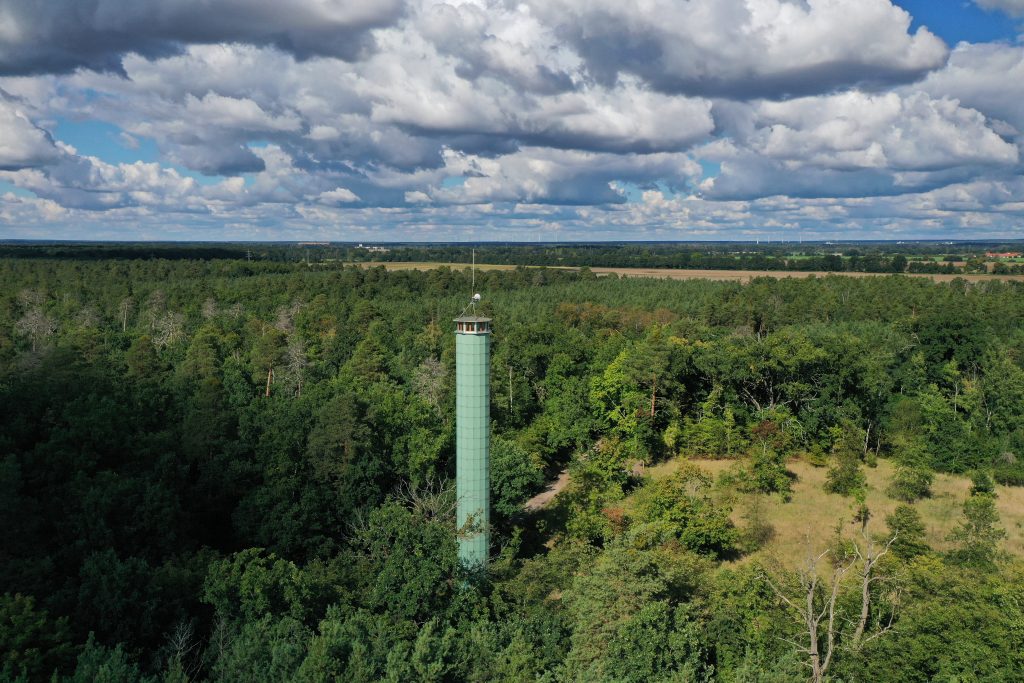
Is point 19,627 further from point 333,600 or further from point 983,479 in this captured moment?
point 983,479

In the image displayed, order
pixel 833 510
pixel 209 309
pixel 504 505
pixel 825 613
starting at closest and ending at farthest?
pixel 825 613
pixel 504 505
pixel 833 510
pixel 209 309

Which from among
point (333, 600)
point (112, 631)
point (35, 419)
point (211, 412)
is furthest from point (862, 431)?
point (35, 419)

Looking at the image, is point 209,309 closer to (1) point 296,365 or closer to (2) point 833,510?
(1) point 296,365

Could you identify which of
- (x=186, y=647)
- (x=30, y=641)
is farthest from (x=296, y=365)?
(x=30, y=641)

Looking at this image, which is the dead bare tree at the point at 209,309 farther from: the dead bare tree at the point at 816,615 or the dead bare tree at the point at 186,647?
the dead bare tree at the point at 816,615

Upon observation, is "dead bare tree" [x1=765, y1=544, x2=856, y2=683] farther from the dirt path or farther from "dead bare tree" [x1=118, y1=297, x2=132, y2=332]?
"dead bare tree" [x1=118, y1=297, x2=132, y2=332]

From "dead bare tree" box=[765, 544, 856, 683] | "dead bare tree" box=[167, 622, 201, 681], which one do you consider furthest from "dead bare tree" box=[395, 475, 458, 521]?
"dead bare tree" box=[765, 544, 856, 683]
